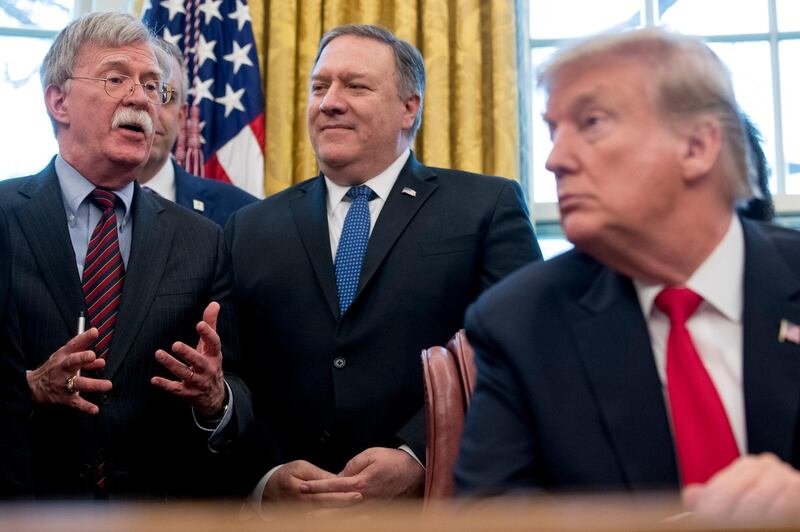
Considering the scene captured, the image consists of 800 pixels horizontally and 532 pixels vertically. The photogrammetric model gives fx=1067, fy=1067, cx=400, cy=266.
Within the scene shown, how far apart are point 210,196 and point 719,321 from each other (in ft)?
9.31

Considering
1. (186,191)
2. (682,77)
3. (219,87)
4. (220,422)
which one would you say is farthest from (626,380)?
(219,87)

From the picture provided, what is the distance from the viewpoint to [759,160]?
2.99m

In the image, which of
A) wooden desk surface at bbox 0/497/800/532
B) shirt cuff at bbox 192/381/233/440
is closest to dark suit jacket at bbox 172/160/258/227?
shirt cuff at bbox 192/381/233/440

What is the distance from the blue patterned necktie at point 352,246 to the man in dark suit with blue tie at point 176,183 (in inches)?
35.6

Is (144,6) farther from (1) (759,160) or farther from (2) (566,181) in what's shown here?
(2) (566,181)

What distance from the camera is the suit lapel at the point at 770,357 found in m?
1.70

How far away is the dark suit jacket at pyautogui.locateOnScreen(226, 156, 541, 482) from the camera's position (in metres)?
3.15

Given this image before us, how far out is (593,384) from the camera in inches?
72.1

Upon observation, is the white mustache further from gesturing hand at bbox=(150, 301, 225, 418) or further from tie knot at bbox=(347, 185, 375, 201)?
gesturing hand at bbox=(150, 301, 225, 418)

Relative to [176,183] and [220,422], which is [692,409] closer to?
[220,422]

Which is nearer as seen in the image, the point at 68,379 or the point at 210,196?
the point at 68,379

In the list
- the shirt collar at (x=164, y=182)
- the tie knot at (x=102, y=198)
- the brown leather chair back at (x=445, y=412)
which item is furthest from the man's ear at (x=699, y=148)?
the shirt collar at (x=164, y=182)

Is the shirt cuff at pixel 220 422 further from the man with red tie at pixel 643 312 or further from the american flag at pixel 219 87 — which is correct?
the american flag at pixel 219 87

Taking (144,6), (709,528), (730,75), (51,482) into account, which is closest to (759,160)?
(730,75)
